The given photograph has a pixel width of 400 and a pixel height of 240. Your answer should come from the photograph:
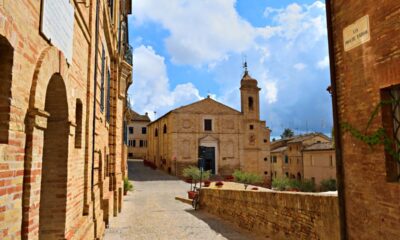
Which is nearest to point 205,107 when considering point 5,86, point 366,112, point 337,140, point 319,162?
point 319,162

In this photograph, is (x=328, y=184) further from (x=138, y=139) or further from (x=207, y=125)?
(x=138, y=139)

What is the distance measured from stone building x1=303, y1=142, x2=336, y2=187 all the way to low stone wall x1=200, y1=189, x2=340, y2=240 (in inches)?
1018

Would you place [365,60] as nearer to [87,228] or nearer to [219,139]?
[87,228]

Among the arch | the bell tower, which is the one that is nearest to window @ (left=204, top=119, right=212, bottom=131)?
the bell tower

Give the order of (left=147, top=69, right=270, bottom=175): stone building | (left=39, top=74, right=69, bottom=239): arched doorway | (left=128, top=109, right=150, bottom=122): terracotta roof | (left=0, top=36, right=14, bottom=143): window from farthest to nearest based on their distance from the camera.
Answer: (left=128, top=109, right=150, bottom=122): terracotta roof < (left=147, top=69, right=270, bottom=175): stone building < (left=39, top=74, right=69, bottom=239): arched doorway < (left=0, top=36, right=14, bottom=143): window

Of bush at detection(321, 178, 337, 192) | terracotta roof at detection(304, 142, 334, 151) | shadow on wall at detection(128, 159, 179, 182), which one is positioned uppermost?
terracotta roof at detection(304, 142, 334, 151)

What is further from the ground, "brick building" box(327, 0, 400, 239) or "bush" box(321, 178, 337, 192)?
"brick building" box(327, 0, 400, 239)

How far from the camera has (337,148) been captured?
646 centimetres

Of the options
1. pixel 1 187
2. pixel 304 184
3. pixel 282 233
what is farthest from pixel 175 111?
pixel 1 187

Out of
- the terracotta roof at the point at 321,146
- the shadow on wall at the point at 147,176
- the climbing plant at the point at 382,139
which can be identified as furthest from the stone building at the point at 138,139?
the climbing plant at the point at 382,139

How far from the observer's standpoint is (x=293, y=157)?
154 ft

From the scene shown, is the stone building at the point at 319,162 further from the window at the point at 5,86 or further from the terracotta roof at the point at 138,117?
the window at the point at 5,86

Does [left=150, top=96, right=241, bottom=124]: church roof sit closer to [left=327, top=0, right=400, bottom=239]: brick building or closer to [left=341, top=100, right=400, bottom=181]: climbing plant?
[left=327, top=0, right=400, bottom=239]: brick building

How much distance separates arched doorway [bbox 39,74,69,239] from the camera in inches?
194
